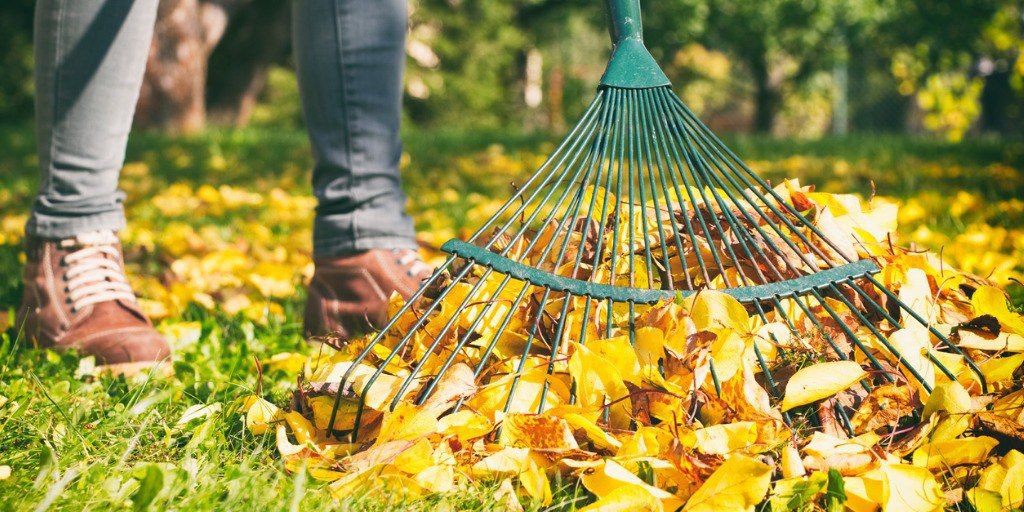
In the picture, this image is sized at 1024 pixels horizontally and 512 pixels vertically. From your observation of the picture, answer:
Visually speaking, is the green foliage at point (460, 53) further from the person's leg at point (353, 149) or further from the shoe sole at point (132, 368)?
the shoe sole at point (132, 368)

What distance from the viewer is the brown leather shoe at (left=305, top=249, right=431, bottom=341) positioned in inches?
65.6

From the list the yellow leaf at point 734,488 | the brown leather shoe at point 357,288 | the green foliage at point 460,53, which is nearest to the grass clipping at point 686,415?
the yellow leaf at point 734,488

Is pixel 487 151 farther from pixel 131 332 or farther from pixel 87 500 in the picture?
pixel 87 500

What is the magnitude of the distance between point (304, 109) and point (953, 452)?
4.28ft

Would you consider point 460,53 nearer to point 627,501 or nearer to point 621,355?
point 621,355

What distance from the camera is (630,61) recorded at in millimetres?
1364

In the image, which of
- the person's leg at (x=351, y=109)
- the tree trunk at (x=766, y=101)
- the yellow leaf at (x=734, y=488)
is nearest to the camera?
the yellow leaf at (x=734, y=488)

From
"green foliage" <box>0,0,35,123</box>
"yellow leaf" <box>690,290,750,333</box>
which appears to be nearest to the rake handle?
"yellow leaf" <box>690,290,750,333</box>

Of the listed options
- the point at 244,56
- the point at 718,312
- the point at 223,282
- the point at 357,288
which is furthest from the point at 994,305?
the point at 244,56

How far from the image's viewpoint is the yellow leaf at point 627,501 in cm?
92

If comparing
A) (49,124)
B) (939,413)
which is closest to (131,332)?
(49,124)

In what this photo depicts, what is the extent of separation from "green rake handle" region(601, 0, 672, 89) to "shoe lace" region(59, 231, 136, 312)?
3.21ft

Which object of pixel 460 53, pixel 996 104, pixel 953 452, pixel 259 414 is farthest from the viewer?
pixel 460 53

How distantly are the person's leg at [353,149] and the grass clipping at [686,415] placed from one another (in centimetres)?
48
